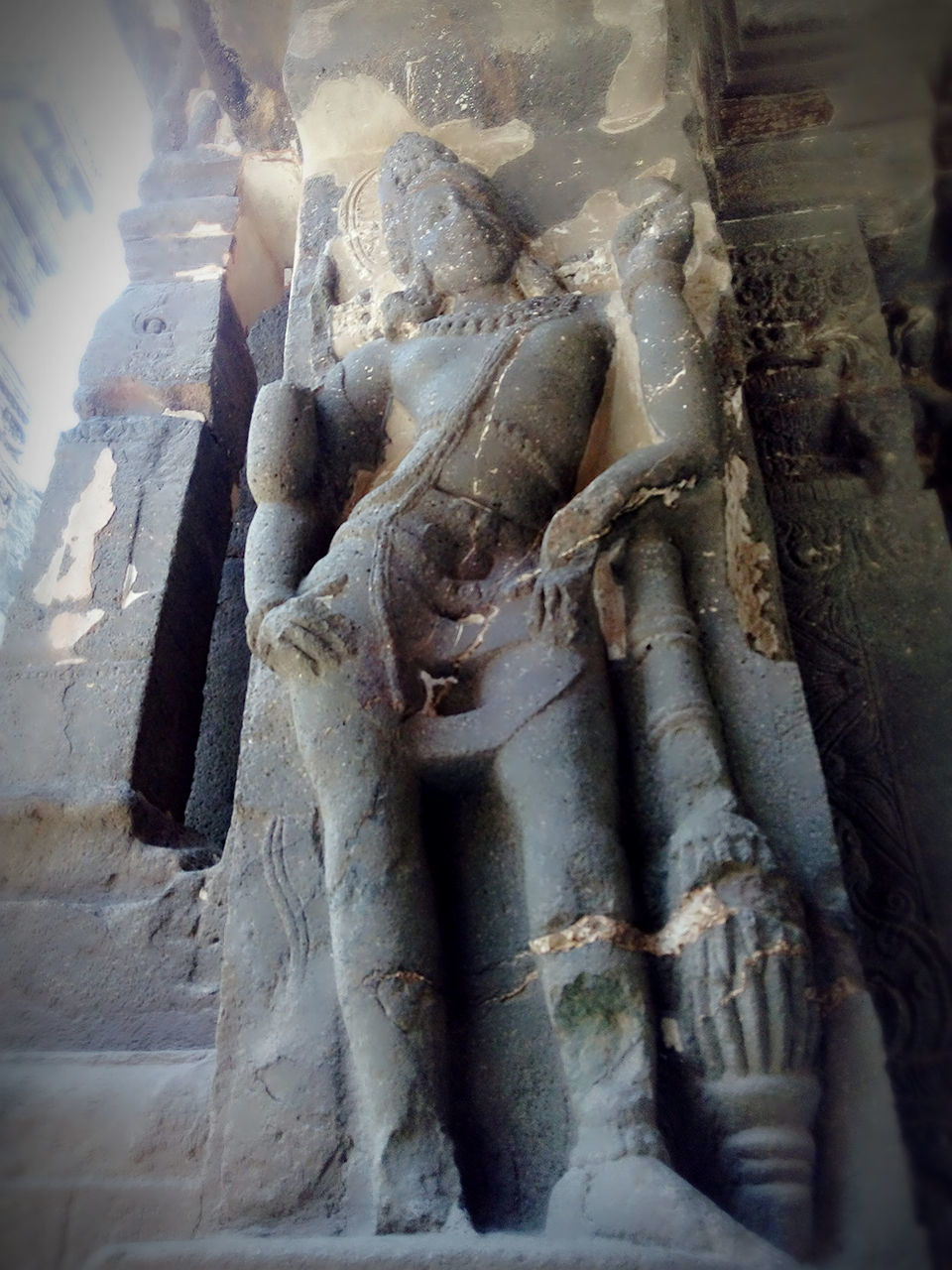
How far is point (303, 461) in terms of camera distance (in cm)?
300

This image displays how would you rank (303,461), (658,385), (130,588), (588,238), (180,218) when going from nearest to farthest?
(658,385) → (303,461) → (588,238) → (130,588) → (180,218)

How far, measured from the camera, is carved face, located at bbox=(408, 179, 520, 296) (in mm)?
3246

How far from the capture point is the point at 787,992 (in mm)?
2107

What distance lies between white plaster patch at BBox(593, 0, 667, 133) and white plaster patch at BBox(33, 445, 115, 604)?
7.46ft

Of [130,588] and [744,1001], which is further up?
[130,588]

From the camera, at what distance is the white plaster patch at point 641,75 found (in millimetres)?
3713

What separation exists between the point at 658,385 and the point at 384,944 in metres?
1.62

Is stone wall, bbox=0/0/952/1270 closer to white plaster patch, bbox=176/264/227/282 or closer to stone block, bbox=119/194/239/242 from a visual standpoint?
white plaster patch, bbox=176/264/227/282

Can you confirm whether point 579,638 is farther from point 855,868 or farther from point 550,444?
point 855,868

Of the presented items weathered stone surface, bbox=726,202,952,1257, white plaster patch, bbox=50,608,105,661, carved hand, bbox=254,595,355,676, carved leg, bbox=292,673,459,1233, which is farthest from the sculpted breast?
white plaster patch, bbox=50,608,105,661

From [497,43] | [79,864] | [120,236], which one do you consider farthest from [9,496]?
[497,43]

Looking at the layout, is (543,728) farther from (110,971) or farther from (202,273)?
(202,273)

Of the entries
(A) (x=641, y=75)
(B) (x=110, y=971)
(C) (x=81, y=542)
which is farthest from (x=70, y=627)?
(A) (x=641, y=75)

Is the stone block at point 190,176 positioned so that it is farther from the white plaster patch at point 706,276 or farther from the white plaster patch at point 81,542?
the white plaster patch at point 706,276
